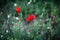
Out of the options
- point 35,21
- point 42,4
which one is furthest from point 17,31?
point 42,4

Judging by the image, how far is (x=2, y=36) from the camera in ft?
11.9

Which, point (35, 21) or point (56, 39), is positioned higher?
point (35, 21)

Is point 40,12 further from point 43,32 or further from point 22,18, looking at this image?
point 43,32

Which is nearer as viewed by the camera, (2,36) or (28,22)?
(2,36)

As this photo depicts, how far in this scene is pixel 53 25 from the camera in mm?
4074

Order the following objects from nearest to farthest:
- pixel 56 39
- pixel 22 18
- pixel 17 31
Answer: pixel 17 31, pixel 56 39, pixel 22 18

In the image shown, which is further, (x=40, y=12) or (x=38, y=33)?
(x=40, y=12)

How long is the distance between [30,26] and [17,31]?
1.41 feet

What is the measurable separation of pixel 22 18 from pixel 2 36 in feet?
2.57

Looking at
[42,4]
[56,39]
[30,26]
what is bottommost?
[56,39]

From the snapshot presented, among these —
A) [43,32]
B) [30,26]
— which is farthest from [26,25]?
[43,32]

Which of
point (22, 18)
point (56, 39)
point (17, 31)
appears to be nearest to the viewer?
point (17, 31)

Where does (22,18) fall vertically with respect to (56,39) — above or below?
above

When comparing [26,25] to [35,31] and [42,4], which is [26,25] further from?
[42,4]
